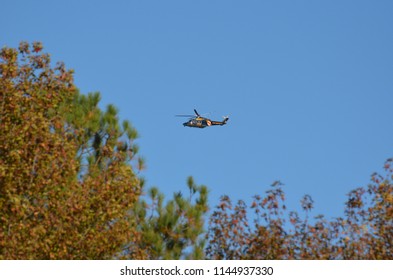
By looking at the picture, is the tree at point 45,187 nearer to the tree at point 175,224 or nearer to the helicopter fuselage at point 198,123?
the tree at point 175,224

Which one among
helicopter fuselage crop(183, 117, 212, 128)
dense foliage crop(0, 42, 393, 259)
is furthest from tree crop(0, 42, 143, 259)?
helicopter fuselage crop(183, 117, 212, 128)

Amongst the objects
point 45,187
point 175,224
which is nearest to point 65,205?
point 45,187

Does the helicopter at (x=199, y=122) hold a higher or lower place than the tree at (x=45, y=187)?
higher

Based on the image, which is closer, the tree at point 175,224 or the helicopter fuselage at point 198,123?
the tree at point 175,224

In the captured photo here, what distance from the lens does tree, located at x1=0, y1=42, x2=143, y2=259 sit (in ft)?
85.3

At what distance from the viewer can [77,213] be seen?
26.9m

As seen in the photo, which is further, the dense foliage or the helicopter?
the helicopter

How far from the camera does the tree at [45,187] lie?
85.3 feet

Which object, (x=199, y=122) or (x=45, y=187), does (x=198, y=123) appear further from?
(x=45, y=187)

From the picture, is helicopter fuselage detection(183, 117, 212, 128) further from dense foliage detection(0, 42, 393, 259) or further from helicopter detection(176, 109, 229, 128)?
dense foliage detection(0, 42, 393, 259)

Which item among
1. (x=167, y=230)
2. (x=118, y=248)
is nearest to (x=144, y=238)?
(x=167, y=230)

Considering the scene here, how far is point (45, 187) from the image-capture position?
87.7 ft

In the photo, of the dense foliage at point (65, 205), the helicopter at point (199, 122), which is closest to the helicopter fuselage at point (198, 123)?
the helicopter at point (199, 122)
